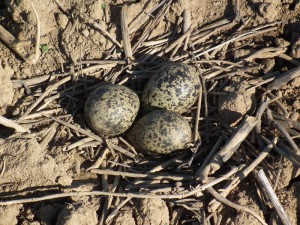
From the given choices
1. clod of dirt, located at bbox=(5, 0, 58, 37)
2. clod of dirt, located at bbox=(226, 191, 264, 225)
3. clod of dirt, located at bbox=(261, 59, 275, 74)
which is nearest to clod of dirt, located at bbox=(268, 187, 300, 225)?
clod of dirt, located at bbox=(226, 191, 264, 225)

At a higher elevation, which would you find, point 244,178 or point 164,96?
point 164,96

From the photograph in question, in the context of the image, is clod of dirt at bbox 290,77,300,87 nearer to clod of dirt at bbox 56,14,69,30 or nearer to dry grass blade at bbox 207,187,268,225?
dry grass blade at bbox 207,187,268,225

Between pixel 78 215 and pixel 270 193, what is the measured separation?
1.50 m

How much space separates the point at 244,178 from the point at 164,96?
1003 mm

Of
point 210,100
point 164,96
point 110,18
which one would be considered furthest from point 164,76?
point 110,18

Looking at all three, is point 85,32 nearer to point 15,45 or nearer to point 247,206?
point 15,45

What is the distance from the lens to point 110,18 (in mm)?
4773

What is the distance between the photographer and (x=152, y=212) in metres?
3.75

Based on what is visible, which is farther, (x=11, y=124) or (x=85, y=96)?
(x=85, y=96)

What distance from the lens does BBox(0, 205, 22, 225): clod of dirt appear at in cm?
359

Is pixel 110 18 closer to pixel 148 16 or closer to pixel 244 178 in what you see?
pixel 148 16

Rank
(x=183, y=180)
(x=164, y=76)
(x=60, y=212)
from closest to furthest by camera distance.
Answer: (x=60, y=212), (x=183, y=180), (x=164, y=76)

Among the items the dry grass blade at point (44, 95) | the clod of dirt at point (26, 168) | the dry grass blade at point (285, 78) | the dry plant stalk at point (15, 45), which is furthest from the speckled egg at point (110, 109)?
the dry grass blade at point (285, 78)

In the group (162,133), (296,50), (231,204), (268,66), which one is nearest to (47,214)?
(162,133)
